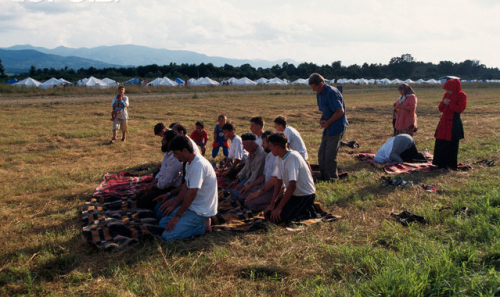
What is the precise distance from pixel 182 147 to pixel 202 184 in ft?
1.76

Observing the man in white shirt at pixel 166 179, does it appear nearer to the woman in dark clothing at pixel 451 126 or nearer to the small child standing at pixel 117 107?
the woman in dark clothing at pixel 451 126

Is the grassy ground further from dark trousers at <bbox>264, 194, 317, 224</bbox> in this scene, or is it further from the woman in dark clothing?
the woman in dark clothing

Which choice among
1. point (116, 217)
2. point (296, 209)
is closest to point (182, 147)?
point (116, 217)

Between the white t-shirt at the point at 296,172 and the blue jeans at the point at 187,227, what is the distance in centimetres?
120

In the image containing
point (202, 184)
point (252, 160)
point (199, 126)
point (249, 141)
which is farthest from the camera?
point (199, 126)

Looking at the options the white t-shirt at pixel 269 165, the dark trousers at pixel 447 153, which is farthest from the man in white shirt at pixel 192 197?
the dark trousers at pixel 447 153

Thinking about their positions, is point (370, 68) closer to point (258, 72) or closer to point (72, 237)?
point (258, 72)

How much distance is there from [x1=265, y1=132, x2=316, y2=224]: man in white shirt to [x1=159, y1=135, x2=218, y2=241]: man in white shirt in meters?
0.87

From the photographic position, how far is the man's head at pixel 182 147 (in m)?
4.07

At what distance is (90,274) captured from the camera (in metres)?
3.53

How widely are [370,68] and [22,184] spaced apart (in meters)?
104

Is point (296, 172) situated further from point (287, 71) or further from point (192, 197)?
point (287, 71)

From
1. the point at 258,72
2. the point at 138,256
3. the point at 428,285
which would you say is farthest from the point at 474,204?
the point at 258,72

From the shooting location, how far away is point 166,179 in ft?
18.2
